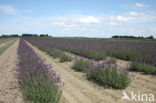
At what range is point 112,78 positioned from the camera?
551 cm

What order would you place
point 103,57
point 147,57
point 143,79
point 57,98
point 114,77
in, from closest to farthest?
1. point 57,98
2. point 114,77
3. point 143,79
4. point 147,57
5. point 103,57

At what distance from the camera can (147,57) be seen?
31.0 feet

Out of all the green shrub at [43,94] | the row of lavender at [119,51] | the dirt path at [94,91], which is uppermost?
the row of lavender at [119,51]

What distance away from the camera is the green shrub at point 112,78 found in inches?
209

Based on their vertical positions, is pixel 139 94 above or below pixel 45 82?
below

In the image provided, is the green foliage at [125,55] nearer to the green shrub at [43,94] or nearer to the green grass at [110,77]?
the green grass at [110,77]

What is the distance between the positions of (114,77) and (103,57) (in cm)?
599

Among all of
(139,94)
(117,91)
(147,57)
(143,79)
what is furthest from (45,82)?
(147,57)

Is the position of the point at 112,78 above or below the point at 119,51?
below

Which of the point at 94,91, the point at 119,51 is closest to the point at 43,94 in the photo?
the point at 94,91

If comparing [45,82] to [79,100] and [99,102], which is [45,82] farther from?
[99,102]

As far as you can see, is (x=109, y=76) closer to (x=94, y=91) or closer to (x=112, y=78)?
(x=112, y=78)

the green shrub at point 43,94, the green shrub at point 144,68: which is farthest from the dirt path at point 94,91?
the green shrub at point 144,68

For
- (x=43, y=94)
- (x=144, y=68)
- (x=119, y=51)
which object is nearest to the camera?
(x=43, y=94)
